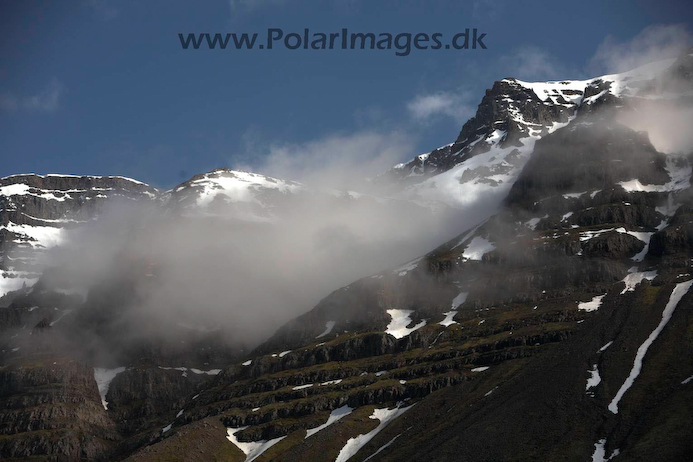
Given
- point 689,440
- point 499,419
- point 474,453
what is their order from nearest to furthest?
point 689,440 → point 474,453 → point 499,419

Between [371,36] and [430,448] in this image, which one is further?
[430,448]

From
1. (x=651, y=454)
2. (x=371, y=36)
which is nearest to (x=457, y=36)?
(x=371, y=36)

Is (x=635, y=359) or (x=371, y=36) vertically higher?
(x=371, y=36)

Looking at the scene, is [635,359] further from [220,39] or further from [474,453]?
[220,39]

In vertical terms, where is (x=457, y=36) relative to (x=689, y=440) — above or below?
above

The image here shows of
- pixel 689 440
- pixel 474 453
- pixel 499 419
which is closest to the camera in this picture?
pixel 689 440

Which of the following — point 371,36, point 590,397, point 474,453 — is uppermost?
point 371,36

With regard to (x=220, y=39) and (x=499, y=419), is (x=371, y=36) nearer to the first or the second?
(x=220, y=39)

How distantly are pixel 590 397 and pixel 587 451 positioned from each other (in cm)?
2751

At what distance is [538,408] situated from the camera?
185500 millimetres

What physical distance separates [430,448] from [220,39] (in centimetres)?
11625

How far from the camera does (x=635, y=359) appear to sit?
198 m

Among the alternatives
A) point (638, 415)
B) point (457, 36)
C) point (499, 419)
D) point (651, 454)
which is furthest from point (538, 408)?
point (457, 36)

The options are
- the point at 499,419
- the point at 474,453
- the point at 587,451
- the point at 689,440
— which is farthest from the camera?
the point at 499,419
